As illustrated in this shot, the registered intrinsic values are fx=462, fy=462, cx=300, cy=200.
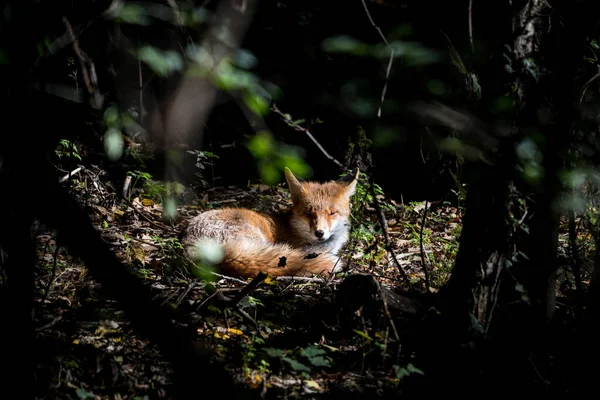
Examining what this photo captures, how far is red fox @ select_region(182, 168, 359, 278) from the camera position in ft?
15.2

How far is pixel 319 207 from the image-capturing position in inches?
235

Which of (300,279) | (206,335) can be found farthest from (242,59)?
(300,279)

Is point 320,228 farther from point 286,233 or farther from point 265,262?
point 265,262

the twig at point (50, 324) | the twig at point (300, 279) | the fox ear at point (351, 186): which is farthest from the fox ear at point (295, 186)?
the twig at point (50, 324)

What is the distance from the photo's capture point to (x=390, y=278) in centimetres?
448

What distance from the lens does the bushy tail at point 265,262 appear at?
454 cm

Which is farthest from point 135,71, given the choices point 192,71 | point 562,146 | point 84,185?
point 84,185

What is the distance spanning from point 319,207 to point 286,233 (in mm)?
618

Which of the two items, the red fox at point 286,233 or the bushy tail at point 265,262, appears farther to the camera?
the red fox at point 286,233

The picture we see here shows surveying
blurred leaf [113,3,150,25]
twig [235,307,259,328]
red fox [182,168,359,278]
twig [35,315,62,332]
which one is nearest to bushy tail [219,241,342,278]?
red fox [182,168,359,278]

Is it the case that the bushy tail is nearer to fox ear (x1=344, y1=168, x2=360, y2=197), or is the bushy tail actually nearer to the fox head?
the fox head

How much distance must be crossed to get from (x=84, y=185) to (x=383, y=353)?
13.8 ft

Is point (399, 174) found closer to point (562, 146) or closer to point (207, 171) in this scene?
point (207, 171)

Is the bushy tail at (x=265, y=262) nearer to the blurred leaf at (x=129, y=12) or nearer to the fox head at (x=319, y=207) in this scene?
the fox head at (x=319, y=207)
